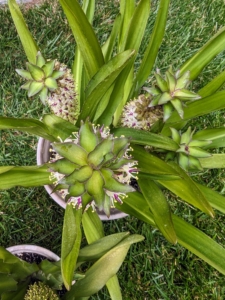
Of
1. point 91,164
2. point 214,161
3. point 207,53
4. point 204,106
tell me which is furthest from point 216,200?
point 91,164

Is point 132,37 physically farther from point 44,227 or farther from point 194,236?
point 44,227

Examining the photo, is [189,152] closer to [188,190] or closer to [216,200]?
[188,190]

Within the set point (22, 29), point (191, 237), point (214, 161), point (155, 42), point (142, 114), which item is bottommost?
point (191, 237)

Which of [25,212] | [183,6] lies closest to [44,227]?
[25,212]

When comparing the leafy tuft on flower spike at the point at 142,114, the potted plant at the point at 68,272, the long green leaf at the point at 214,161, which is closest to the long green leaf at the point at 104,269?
the potted plant at the point at 68,272

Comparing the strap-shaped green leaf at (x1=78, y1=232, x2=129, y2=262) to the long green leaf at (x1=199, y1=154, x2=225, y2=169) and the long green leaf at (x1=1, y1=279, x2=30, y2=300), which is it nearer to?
the long green leaf at (x1=1, y1=279, x2=30, y2=300)
